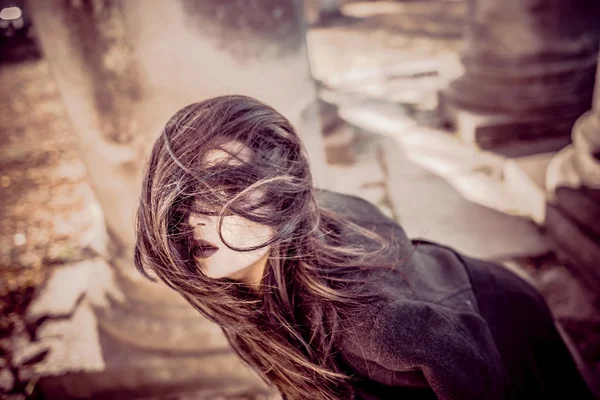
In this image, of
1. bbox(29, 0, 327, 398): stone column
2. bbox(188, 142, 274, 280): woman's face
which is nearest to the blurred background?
bbox(29, 0, 327, 398): stone column

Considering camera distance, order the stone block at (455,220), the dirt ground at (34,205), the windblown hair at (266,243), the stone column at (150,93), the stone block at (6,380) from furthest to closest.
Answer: the dirt ground at (34,205)
the stone block at (455,220)
the stone block at (6,380)
the stone column at (150,93)
the windblown hair at (266,243)

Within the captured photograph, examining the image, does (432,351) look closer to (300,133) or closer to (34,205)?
(300,133)

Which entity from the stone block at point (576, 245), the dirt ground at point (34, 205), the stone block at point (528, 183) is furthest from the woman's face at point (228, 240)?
the stone block at point (528, 183)

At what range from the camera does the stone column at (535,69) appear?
3.69m

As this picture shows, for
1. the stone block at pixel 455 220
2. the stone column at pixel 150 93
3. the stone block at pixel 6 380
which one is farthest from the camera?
the stone block at pixel 455 220

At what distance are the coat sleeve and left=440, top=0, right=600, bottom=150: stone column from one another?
129 inches

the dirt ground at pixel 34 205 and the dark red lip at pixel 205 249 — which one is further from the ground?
the dark red lip at pixel 205 249

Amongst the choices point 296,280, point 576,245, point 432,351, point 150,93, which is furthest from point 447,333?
point 576,245

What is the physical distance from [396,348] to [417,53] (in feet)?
26.6

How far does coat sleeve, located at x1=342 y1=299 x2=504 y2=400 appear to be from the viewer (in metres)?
0.92

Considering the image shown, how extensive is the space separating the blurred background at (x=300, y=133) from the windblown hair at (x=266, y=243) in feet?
2.55

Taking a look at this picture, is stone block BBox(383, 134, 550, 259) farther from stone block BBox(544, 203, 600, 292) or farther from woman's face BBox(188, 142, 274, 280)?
woman's face BBox(188, 142, 274, 280)

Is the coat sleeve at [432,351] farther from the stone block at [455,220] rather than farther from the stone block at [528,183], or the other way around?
the stone block at [528,183]

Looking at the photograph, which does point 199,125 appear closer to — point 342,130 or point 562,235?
point 562,235
